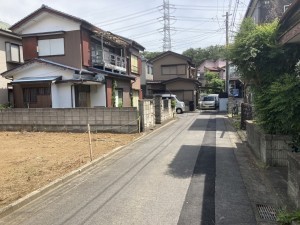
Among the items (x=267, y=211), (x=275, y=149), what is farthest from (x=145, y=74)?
(x=267, y=211)

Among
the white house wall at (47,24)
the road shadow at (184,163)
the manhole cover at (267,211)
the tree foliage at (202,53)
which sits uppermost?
the tree foliage at (202,53)

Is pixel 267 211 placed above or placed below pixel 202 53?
below

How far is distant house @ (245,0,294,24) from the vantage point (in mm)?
18166

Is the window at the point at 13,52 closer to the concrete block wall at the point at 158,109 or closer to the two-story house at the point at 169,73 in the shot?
the concrete block wall at the point at 158,109

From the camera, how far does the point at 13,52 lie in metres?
22.8

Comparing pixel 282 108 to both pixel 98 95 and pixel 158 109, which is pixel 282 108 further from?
pixel 98 95

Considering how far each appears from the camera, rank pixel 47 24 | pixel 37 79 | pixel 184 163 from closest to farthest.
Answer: pixel 184 163
pixel 37 79
pixel 47 24

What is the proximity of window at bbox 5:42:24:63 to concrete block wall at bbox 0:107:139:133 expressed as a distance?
7853 millimetres

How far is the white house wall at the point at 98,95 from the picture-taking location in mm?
20812

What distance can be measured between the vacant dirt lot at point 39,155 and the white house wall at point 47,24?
28.6 ft

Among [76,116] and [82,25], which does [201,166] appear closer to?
[76,116]

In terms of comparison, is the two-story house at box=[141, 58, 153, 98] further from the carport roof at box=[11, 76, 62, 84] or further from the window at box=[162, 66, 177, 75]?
the carport roof at box=[11, 76, 62, 84]

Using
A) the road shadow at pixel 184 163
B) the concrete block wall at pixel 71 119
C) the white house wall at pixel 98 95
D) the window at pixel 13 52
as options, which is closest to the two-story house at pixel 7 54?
the window at pixel 13 52

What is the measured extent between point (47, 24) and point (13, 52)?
177 inches
